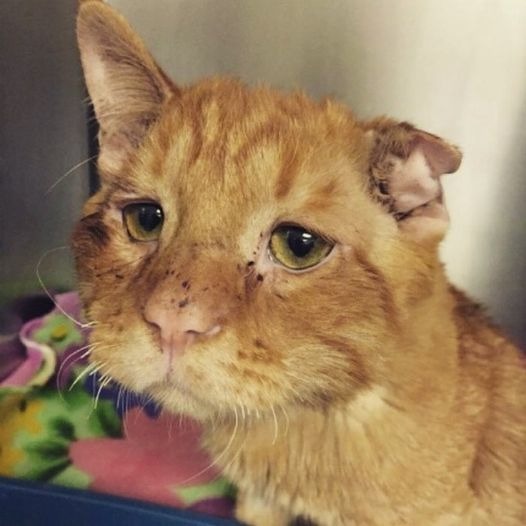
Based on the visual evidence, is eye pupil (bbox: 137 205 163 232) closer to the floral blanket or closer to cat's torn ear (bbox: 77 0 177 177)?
cat's torn ear (bbox: 77 0 177 177)

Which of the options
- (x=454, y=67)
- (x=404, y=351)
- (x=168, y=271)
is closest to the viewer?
(x=168, y=271)

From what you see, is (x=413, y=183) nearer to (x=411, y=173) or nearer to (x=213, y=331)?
(x=411, y=173)

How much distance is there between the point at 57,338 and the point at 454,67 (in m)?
1.06

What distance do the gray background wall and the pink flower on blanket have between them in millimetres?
433

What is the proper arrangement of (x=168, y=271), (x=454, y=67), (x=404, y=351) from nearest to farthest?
(x=168, y=271) < (x=404, y=351) < (x=454, y=67)

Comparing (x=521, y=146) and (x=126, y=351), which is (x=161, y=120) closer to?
(x=126, y=351)

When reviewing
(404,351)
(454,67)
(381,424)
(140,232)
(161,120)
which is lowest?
(381,424)

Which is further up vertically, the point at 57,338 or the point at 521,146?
the point at 521,146

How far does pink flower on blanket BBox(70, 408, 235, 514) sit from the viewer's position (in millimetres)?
1459

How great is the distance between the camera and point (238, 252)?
0.93m

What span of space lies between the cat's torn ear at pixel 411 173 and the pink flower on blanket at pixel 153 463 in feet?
2.10

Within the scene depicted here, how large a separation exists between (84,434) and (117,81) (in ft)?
2.64

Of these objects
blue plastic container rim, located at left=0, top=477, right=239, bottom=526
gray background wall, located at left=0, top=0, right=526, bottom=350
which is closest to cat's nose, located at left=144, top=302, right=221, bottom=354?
blue plastic container rim, located at left=0, top=477, right=239, bottom=526

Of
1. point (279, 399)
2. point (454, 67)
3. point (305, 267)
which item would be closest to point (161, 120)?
point (305, 267)
